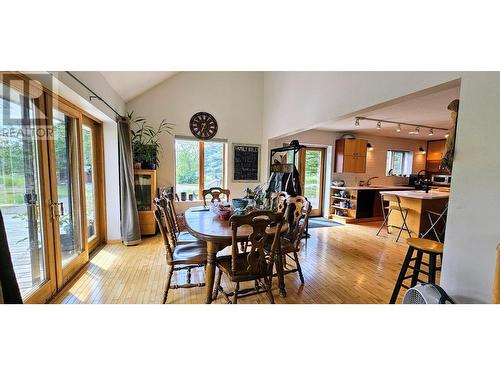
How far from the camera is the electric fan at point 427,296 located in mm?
1155

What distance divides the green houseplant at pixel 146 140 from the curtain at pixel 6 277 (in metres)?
2.93

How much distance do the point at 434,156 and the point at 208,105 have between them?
6.38 metres

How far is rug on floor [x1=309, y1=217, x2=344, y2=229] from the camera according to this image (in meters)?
5.16

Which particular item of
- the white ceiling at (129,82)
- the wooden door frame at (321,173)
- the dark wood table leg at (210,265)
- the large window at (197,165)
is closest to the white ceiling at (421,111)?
the wooden door frame at (321,173)

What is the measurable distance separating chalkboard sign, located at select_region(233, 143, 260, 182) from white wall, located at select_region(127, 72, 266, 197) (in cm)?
14

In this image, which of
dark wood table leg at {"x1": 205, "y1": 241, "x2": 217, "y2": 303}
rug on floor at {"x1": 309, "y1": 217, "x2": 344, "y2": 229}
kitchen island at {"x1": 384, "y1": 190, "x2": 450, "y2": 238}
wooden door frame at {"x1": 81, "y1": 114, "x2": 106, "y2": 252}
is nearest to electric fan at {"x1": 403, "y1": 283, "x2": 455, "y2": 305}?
dark wood table leg at {"x1": 205, "y1": 241, "x2": 217, "y2": 303}

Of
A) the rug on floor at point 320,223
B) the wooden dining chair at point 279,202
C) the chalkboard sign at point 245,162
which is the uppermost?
the chalkboard sign at point 245,162

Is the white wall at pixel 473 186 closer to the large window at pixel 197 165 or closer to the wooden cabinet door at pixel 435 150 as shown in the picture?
the large window at pixel 197 165

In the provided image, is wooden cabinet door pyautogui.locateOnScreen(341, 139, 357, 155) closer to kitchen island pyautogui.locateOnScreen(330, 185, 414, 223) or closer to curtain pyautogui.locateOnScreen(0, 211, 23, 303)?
kitchen island pyautogui.locateOnScreen(330, 185, 414, 223)

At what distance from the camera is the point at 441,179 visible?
6.11m
